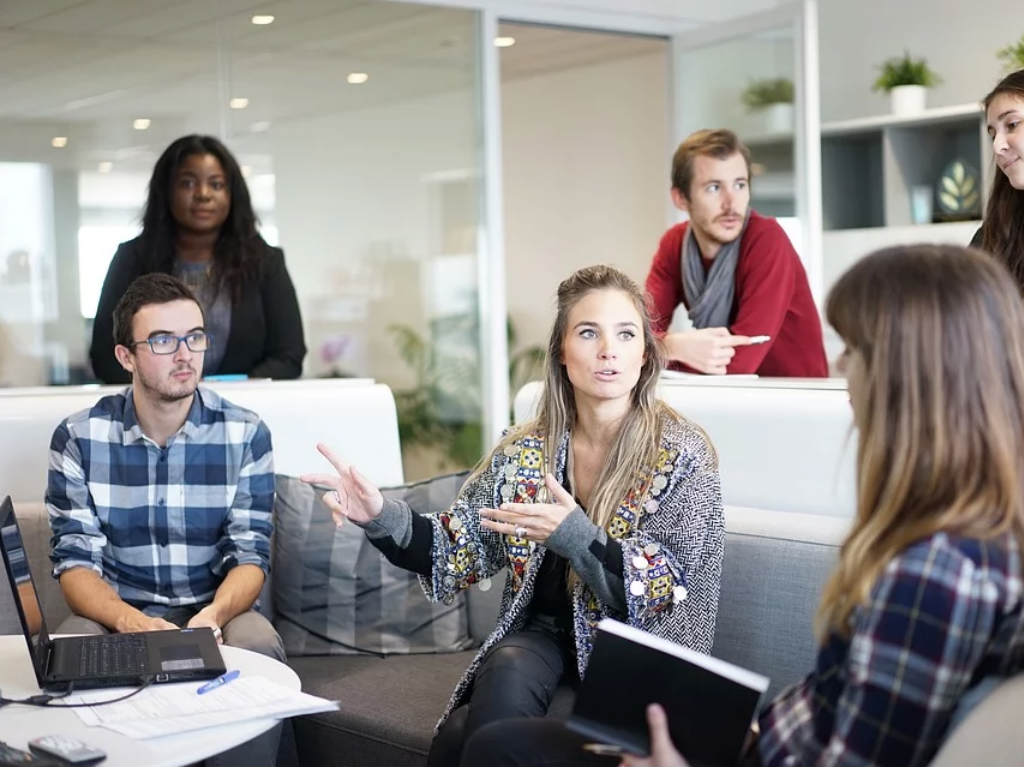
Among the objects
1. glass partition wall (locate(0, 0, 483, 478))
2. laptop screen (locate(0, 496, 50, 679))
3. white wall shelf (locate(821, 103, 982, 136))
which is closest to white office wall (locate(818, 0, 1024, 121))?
Answer: white wall shelf (locate(821, 103, 982, 136))

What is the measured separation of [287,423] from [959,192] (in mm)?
3343

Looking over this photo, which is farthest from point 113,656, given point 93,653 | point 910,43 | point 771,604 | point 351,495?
point 910,43

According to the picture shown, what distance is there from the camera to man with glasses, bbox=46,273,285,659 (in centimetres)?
278

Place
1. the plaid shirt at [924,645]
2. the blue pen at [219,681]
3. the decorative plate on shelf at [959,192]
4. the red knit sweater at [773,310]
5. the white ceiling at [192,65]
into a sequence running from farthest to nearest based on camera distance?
the decorative plate on shelf at [959,192] < the white ceiling at [192,65] < the red knit sweater at [773,310] < the blue pen at [219,681] < the plaid shirt at [924,645]

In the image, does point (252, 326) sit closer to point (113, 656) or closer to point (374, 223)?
point (374, 223)

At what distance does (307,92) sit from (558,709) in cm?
334

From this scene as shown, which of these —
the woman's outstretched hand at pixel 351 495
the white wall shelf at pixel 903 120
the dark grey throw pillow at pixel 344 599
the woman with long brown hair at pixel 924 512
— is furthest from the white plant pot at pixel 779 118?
the woman with long brown hair at pixel 924 512

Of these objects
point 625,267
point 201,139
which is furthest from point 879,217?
point 201,139

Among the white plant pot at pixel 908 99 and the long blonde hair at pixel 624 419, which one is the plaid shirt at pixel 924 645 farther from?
the white plant pot at pixel 908 99

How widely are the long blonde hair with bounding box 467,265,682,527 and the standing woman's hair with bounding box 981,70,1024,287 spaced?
723 millimetres

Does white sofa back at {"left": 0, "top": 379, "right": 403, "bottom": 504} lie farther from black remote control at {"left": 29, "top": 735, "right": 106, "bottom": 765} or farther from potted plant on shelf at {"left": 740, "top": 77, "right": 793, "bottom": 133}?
potted plant on shelf at {"left": 740, "top": 77, "right": 793, "bottom": 133}

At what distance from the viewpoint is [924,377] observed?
53.8 inches

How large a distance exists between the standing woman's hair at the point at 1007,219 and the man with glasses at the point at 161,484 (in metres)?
1.60

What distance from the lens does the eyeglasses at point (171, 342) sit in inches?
110
